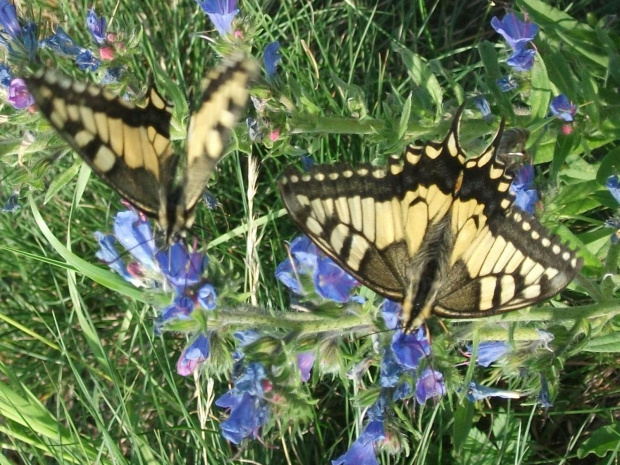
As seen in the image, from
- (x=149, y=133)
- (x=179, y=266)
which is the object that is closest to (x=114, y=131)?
(x=149, y=133)

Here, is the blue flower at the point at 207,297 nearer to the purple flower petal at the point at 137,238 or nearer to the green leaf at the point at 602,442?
the purple flower petal at the point at 137,238

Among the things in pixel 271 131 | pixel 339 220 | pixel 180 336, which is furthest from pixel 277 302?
pixel 339 220

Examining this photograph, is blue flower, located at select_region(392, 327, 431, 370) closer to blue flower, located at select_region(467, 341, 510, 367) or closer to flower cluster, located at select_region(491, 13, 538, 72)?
blue flower, located at select_region(467, 341, 510, 367)

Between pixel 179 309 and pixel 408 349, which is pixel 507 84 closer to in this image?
pixel 408 349

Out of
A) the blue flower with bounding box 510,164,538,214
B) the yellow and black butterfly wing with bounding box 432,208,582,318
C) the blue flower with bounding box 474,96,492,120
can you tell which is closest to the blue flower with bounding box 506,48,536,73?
the blue flower with bounding box 474,96,492,120

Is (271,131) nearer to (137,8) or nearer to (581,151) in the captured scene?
(581,151)

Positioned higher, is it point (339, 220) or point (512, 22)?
point (512, 22)

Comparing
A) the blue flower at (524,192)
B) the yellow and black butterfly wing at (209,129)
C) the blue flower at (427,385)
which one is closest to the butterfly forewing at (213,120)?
the yellow and black butterfly wing at (209,129)

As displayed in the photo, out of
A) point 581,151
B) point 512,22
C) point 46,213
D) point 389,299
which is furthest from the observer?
point 46,213
